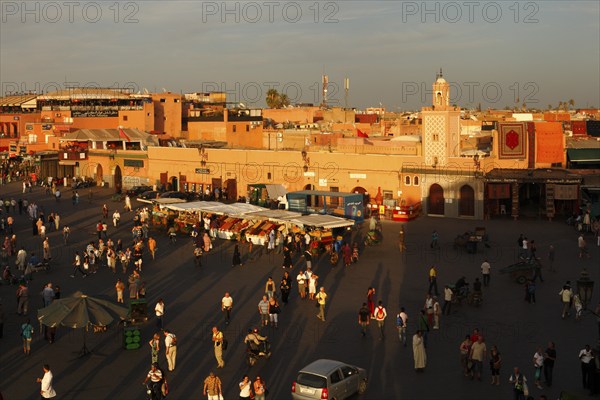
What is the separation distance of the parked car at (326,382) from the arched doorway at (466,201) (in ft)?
79.3

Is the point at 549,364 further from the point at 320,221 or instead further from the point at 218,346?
the point at 320,221

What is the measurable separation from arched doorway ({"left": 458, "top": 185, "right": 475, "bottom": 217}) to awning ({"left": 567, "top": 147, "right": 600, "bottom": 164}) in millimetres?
7363

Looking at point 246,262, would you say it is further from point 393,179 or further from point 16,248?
point 393,179

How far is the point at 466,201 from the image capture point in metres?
38.1

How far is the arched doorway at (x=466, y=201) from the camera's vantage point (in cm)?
3797

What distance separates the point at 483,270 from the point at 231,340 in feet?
30.4

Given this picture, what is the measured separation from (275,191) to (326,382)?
2720 cm

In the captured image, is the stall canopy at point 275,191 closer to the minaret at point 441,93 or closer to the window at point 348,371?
the minaret at point 441,93

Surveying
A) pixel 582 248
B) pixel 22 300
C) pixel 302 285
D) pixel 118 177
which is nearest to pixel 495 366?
pixel 302 285

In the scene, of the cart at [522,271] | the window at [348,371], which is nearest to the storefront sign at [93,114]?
the cart at [522,271]

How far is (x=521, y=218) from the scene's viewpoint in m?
37.6

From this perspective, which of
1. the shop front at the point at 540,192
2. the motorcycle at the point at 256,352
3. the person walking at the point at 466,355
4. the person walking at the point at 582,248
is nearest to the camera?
the person walking at the point at 466,355

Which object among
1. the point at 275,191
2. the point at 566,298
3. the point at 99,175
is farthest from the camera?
the point at 99,175

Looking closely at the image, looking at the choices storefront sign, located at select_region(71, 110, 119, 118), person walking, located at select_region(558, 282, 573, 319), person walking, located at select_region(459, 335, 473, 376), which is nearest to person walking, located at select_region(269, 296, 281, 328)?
person walking, located at select_region(459, 335, 473, 376)
